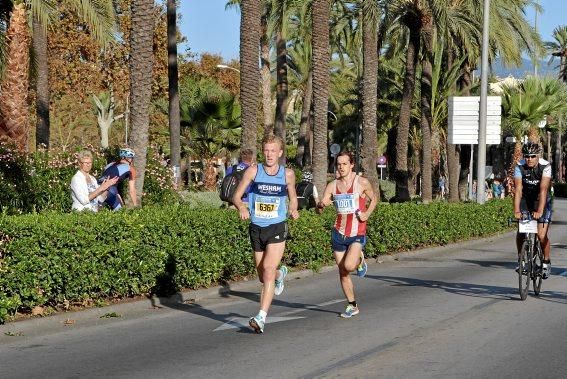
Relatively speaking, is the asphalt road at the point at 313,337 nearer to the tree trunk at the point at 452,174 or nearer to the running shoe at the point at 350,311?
the running shoe at the point at 350,311

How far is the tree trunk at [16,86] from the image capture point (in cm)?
2100

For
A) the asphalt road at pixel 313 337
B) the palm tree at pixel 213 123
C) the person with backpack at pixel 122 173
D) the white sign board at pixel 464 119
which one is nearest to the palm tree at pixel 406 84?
the white sign board at pixel 464 119

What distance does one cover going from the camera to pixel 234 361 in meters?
9.02

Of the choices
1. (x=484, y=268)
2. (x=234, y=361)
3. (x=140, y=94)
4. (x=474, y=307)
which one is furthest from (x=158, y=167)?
(x=234, y=361)

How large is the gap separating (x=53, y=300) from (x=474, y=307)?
200 inches

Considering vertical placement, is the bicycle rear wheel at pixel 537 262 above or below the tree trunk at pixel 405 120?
below

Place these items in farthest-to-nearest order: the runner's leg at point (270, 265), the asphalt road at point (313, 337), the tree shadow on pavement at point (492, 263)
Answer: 1. the tree shadow on pavement at point (492, 263)
2. the runner's leg at point (270, 265)
3. the asphalt road at point (313, 337)

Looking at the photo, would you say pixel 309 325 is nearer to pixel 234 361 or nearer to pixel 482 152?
pixel 234 361

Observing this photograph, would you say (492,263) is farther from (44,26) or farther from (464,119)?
(464,119)

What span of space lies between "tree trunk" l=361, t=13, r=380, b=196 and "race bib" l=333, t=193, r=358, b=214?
17.3 metres

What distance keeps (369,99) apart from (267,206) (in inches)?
755

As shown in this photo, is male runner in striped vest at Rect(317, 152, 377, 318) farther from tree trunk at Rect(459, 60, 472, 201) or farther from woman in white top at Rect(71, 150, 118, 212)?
tree trunk at Rect(459, 60, 472, 201)

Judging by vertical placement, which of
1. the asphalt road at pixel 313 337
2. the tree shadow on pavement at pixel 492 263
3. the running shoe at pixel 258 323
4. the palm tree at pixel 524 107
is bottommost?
the tree shadow on pavement at pixel 492 263

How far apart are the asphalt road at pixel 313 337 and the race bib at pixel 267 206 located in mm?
1211
